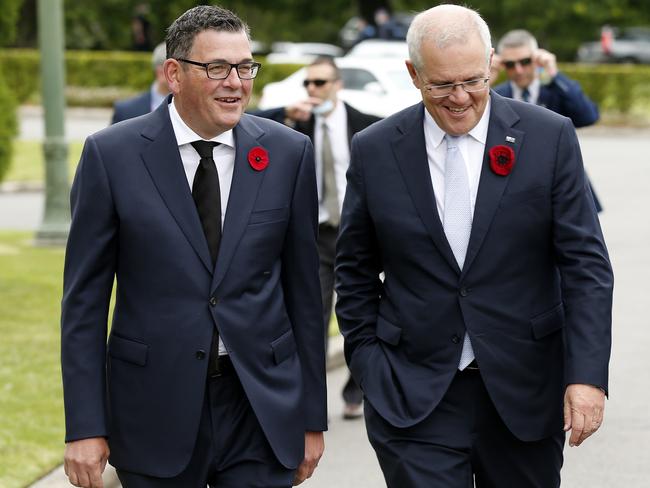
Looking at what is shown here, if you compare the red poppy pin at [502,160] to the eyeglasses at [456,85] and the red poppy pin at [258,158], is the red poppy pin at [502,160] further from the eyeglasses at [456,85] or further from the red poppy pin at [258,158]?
the red poppy pin at [258,158]

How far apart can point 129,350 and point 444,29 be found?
4.28 feet

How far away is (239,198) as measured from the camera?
396 centimetres

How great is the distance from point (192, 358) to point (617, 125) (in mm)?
29430

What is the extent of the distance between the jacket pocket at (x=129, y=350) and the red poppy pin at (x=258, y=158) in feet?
2.01

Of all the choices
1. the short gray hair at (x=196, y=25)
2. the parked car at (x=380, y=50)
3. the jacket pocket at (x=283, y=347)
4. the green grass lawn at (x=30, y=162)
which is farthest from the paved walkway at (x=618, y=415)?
the parked car at (x=380, y=50)

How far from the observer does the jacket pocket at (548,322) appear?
413 centimetres

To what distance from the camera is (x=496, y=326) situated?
4113 mm

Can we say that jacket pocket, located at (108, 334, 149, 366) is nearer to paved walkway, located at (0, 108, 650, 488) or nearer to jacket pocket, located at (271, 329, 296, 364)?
jacket pocket, located at (271, 329, 296, 364)

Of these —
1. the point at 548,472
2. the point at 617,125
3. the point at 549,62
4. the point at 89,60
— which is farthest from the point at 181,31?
the point at 89,60

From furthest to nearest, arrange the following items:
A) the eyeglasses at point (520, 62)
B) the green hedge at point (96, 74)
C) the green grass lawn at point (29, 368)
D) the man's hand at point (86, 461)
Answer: the green hedge at point (96, 74) < the eyeglasses at point (520, 62) < the green grass lawn at point (29, 368) < the man's hand at point (86, 461)

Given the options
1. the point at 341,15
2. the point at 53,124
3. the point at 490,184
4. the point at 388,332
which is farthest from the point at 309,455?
the point at 341,15

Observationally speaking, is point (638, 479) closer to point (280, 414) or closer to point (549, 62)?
point (549, 62)

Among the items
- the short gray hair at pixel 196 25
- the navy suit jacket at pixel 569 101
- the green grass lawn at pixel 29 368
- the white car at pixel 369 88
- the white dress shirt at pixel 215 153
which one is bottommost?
the white car at pixel 369 88

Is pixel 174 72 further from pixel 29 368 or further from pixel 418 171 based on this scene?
pixel 29 368
